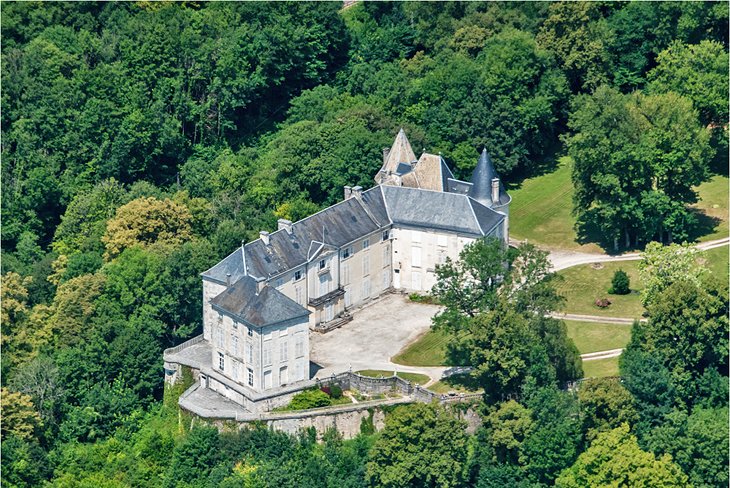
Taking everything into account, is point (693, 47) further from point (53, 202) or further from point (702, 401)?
point (53, 202)

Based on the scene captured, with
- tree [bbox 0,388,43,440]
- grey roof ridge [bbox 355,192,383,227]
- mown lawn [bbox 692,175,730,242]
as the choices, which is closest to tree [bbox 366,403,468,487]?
grey roof ridge [bbox 355,192,383,227]

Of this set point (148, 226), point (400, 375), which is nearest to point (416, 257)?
point (400, 375)

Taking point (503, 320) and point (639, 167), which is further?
point (639, 167)

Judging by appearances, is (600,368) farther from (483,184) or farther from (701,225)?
(701,225)

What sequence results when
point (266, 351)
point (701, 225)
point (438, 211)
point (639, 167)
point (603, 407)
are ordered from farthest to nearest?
1. point (701, 225)
2. point (639, 167)
3. point (438, 211)
4. point (266, 351)
5. point (603, 407)

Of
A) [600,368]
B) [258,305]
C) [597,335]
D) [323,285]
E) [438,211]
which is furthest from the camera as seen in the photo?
[438,211]

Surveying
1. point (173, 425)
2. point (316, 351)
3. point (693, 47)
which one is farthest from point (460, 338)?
point (693, 47)
